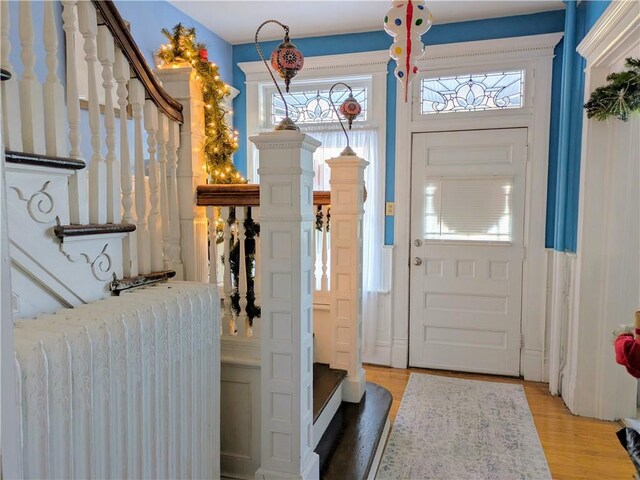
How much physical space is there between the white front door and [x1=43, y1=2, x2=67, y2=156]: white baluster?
2961mm

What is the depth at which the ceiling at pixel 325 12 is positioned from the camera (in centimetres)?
324

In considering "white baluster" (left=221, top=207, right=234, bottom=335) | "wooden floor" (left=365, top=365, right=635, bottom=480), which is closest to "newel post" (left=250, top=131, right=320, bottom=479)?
"white baluster" (left=221, top=207, right=234, bottom=335)

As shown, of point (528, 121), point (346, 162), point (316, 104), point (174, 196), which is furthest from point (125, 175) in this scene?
point (528, 121)

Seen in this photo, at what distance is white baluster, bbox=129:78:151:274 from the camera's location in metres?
1.54

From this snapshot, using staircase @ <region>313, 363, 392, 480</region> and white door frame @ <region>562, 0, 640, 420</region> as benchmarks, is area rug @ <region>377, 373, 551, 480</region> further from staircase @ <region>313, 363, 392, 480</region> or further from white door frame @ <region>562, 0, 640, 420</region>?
white door frame @ <region>562, 0, 640, 420</region>

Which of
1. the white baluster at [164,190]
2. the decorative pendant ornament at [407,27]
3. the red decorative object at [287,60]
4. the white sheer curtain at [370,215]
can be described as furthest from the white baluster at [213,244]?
the white sheer curtain at [370,215]

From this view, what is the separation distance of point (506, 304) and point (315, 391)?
2.07 metres

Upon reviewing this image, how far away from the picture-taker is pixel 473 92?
3539mm

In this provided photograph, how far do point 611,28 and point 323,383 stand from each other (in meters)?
2.55

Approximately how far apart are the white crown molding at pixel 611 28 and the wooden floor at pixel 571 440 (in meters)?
2.31

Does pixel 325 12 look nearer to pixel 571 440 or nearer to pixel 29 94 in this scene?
pixel 29 94

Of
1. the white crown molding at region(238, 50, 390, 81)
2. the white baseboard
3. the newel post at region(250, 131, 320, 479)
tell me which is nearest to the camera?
the newel post at region(250, 131, 320, 479)

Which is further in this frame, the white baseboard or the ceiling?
the ceiling

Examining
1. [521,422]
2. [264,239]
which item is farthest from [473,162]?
[264,239]
